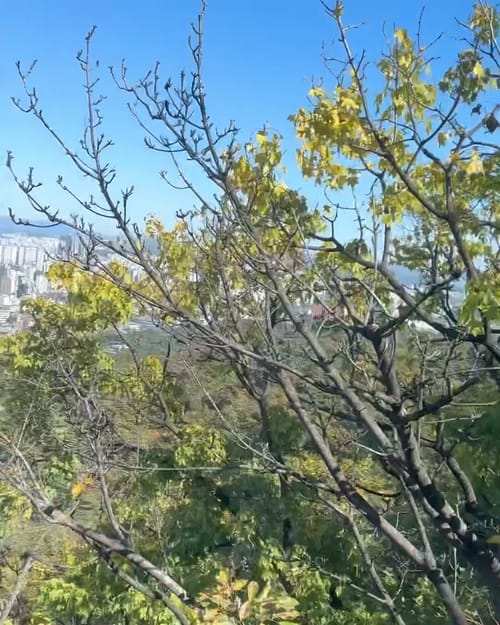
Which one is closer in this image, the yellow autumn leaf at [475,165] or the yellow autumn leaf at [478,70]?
the yellow autumn leaf at [478,70]

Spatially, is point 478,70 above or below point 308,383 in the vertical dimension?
above

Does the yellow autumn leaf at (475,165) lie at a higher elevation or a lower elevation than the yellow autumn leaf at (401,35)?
lower

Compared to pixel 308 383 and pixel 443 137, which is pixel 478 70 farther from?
pixel 308 383

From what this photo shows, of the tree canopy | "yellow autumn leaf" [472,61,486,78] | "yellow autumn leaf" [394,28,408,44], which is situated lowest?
the tree canopy

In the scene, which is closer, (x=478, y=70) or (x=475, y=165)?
(x=478, y=70)

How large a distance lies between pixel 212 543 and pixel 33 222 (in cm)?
→ 490

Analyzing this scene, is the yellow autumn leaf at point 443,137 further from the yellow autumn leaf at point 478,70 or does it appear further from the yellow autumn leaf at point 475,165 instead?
the yellow autumn leaf at point 478,70

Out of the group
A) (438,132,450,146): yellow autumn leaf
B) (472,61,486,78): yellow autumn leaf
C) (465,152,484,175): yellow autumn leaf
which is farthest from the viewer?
(438,132,450,146): yellow autumn leaf

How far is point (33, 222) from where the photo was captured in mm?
3639

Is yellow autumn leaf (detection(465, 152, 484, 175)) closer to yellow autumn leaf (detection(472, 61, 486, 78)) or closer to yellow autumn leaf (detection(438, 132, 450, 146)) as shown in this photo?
yellow autumn leaf (detection(438, 132, 450, 146))

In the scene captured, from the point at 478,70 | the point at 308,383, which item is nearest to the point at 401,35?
the point at 478,70

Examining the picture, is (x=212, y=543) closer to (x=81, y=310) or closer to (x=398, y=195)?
(x=81, y=310)

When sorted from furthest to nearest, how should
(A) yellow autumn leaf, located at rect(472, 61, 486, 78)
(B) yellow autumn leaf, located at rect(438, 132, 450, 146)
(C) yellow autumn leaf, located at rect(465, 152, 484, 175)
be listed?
(B) yellow autumn leaf, located at rect(438, 132, 450, 146)
(C) yellow autumn leaf, located at rect(465, 152, 484, 175)
(A) yellow autumn leaf, located at rect(472, 61, 486, 78)

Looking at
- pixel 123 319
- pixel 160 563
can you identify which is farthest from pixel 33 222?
pixel 123 319
